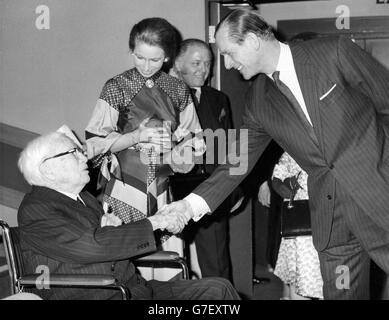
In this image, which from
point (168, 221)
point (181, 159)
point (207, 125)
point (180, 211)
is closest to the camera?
point (168, 221)

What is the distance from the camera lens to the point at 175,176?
9.66 ft

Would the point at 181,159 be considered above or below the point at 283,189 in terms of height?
above

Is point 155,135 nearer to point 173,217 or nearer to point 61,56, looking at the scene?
point 173,217

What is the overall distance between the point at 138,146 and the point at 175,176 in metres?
0.28

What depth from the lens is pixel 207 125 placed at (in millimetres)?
3578

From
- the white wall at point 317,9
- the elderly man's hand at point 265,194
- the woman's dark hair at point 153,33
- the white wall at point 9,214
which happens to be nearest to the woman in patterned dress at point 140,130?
the woman's dark hair at point 153,33

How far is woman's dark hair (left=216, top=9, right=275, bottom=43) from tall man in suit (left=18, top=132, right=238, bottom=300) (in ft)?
2.61

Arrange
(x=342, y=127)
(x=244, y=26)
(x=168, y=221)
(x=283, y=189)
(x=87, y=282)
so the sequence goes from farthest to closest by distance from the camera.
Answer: (x=283, y=189)
(x=168, y=221)
(x=244, y=26)
(x=342, y=127)
(x=87, y=282)

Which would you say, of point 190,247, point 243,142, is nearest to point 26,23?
point 190,247

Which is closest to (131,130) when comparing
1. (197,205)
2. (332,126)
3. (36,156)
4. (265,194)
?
(197,205)

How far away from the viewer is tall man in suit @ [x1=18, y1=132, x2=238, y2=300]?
2064 millimetres

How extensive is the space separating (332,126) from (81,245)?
1.05m

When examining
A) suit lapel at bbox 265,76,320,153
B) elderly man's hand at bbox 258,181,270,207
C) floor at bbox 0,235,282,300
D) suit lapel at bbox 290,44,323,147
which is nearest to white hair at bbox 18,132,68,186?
suit lapel at bbox 265,76,320,153

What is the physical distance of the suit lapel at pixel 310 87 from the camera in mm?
2133
